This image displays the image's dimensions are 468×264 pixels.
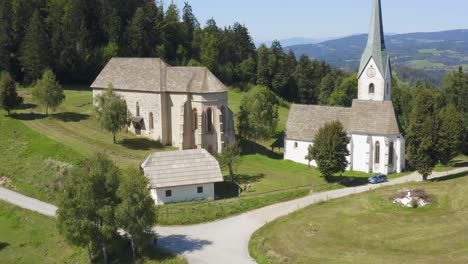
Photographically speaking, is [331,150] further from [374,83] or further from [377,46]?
[377,46]

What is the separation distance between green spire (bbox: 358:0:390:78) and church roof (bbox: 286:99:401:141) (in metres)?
7.67

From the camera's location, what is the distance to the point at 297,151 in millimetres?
60469

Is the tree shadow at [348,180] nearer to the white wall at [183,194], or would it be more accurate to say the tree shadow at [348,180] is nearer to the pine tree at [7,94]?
the white wall at [183,194]

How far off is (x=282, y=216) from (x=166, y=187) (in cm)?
1023

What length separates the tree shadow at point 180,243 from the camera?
113ft

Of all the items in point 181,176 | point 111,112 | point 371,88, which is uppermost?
point 371,88

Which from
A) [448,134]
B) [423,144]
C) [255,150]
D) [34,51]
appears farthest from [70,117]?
[448,134]

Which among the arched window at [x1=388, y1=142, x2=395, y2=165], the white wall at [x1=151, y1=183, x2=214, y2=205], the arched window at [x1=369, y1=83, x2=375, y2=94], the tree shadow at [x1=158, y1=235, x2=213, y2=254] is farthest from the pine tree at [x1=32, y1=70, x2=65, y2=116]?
the arched window at [x1=388, y1=142, x2=395, y2=165]

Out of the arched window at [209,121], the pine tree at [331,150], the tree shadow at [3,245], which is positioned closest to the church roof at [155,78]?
the arched window at [209,121]

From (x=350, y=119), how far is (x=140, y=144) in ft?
79.4

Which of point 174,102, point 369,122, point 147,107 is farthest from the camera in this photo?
point 147,107

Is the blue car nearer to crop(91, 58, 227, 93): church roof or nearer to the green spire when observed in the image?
Result: the green spire

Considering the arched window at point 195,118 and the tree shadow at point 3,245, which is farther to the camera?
the arched window at point 195,118

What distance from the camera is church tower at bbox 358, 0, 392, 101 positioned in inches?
2486
